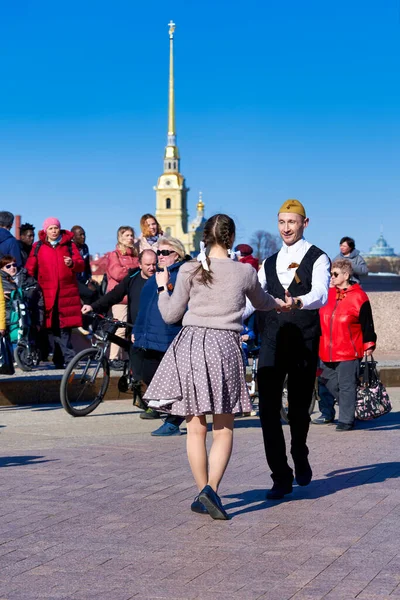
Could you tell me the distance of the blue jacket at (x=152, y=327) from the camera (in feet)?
33.5

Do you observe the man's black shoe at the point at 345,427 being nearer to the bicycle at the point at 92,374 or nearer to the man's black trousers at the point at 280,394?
the bicycle at the point at 92,374

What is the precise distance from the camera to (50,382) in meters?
12.4

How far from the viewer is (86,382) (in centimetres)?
1142

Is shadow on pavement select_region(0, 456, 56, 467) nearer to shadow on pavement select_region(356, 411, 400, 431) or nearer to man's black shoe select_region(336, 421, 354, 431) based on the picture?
man's black shoe select_region(336, 421, 354, 431)

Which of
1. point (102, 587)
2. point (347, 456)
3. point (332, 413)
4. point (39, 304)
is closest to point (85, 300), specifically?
point (39, 304)

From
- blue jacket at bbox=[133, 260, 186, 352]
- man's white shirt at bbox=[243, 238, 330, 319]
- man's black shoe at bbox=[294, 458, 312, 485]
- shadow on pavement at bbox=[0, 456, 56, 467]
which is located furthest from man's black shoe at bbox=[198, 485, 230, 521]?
blue jacket at bbox=[133, 260, 186, 352]

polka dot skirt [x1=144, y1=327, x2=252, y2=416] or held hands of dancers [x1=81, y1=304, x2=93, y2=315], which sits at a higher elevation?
held hands of dancers [x1=81, y1=304, x2=93, y2=315]

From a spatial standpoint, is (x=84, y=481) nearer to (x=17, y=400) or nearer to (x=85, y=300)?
(x=17, y=400)

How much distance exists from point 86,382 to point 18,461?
9.56 ft

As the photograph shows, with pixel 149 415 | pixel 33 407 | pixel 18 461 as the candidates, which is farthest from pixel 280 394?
pixel 33 407

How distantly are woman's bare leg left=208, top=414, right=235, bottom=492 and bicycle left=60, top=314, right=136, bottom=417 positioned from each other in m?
4.54

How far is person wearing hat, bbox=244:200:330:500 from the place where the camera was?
7164mm

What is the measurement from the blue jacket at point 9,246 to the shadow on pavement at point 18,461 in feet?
18.4

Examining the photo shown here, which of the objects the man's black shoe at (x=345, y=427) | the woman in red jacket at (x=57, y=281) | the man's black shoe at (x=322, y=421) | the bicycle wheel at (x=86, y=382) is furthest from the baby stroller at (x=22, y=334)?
the man's black shoe at (x=345, y=427)
